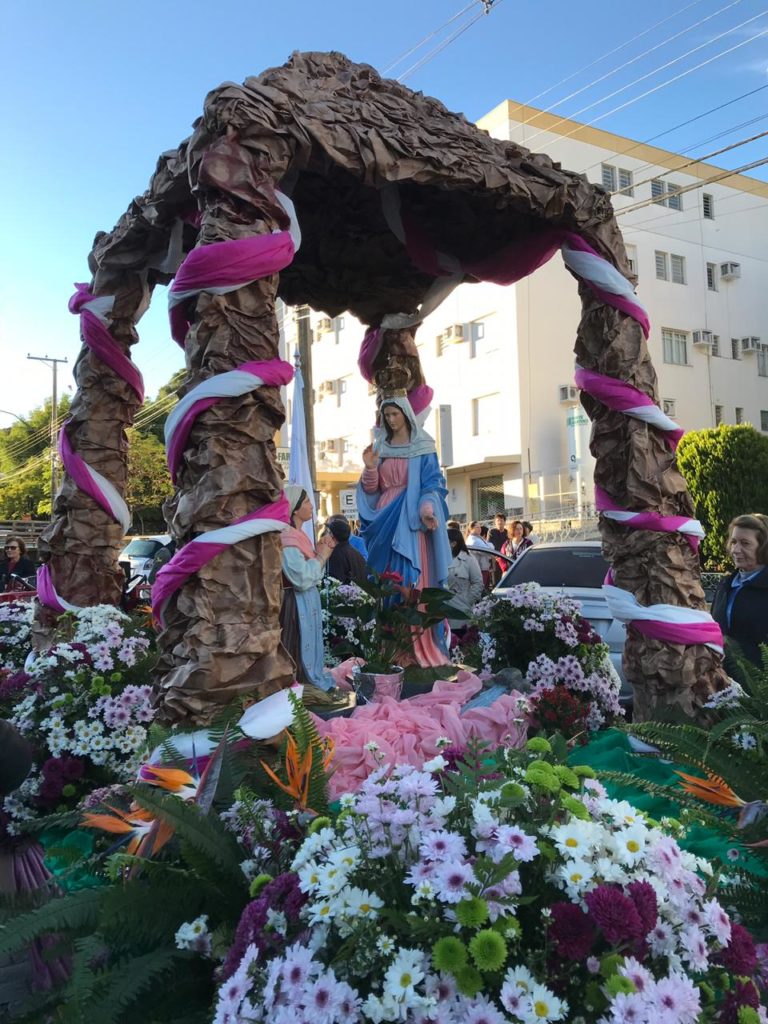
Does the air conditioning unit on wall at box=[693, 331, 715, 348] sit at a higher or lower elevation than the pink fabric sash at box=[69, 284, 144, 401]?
higher

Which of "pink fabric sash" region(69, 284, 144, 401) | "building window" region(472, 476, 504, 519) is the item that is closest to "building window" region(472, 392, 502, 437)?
"building window" region(472, 476, 504, 519)

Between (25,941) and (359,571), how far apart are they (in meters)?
5.59

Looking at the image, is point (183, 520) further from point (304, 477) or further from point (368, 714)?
point (304, 477)

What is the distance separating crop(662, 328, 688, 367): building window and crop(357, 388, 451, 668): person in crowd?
23.3 meters

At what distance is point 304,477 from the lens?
23.9 feet

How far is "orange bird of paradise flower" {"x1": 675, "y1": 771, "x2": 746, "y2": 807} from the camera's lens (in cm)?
244

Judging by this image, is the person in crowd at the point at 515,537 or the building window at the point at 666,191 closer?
the person in crowd at the point at 515,537

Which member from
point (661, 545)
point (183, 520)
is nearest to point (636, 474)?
point (661, 545)

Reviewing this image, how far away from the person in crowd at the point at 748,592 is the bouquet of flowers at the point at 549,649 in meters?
0.80

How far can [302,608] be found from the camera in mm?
4930

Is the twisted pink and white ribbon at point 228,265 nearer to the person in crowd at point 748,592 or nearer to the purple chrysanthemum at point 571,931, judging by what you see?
the purple chrysanthemum at point 571,931

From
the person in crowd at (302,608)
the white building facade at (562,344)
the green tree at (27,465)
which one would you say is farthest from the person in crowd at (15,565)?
the green tree at (27,465)

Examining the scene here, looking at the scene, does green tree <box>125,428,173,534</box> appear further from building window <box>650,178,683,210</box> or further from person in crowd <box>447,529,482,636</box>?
person in crowd <box>447,529,482,636</box>

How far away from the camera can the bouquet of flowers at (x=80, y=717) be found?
140 inches
